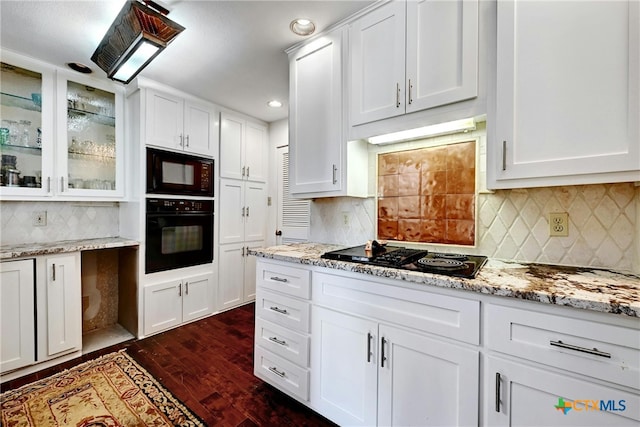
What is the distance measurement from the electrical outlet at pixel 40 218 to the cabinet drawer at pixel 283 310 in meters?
2.17

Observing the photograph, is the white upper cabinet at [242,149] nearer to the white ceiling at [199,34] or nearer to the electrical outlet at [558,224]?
the white ceiling at [199,34]

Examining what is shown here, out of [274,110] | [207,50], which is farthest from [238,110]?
[207,50]

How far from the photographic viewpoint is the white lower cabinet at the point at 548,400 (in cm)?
82

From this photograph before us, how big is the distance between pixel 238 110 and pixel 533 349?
11.1 ft

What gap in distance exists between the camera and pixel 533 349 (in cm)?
93

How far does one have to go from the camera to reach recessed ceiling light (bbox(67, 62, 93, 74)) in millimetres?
2256

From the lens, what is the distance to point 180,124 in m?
2.79

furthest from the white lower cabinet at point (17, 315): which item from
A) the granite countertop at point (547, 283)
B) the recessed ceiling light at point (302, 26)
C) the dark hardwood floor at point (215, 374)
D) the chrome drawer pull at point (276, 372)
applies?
the recessed ceiling light at point (302, 26)

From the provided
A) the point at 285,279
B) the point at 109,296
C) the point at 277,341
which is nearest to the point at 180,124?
the point at 109,296

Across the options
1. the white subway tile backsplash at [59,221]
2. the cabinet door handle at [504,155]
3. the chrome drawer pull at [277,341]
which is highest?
the cabinet door handle at [504,155]

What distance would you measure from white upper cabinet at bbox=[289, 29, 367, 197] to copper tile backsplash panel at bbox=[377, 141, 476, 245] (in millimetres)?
218

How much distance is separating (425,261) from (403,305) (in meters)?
0.28

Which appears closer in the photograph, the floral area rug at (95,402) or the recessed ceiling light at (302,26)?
the floral area rug at (95,402)

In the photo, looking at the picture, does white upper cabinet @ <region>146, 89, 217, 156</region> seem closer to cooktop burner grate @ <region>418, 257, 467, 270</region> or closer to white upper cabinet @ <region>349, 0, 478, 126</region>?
white upper cabinet @ <region>349, 0, 478, 126</region>
